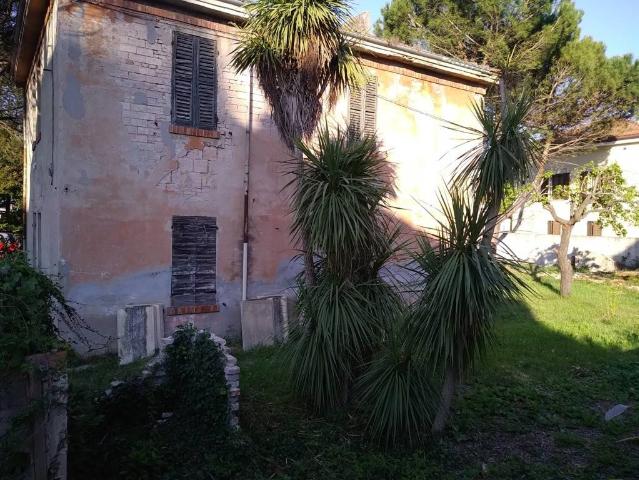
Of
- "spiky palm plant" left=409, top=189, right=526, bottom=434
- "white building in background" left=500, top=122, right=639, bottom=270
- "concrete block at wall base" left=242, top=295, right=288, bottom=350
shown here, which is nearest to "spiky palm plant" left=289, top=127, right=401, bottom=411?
"spiky palm plant" left=409, top=189, right=526, bottom=434

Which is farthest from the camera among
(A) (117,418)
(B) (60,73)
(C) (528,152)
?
(B) (60,73)

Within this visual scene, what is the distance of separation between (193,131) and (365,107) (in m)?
3.63

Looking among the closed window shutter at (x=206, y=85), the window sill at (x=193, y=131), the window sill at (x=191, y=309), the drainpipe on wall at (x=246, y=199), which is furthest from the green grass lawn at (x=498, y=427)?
the closed window shutter at (x=206, y=85)

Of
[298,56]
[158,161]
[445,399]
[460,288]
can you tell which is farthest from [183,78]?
[445,399]

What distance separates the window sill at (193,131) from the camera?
8336mm

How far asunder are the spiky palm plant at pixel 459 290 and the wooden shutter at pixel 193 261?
15.9 ft

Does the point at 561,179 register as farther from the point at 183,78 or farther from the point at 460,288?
the point at 460,288

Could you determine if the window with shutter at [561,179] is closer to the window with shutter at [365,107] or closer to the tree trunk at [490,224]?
the window with shutter at [365,107]

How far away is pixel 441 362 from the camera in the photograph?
468 centimetres

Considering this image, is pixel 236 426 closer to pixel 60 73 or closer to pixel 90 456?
pixel 90 456

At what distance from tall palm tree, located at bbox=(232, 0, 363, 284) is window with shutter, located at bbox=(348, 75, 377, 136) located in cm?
370

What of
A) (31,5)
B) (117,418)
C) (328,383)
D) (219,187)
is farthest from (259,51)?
(31,5)

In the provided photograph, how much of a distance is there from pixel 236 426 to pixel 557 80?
50.6ft

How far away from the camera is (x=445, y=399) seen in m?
4.85
